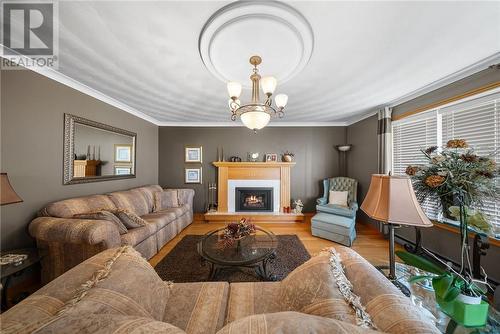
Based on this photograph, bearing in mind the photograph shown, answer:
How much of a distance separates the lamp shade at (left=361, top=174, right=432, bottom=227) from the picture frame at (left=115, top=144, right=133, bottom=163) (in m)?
4.18

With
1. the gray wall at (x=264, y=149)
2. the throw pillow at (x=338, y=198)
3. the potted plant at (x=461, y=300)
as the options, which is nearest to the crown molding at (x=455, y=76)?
the gray wall at (x=264, y=149)

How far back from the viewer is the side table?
1.49 metres

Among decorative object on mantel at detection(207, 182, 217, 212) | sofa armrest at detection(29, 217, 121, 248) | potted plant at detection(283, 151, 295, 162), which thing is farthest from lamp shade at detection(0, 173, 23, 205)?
potted plant at detection(283, 151, 295, 162)

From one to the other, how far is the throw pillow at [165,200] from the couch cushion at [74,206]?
34.1 inches

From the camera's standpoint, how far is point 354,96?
292cm

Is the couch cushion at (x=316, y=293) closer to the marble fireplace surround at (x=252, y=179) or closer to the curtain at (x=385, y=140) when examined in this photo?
the curtain at (x=385, y=140)

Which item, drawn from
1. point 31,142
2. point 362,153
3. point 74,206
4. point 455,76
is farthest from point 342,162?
point 31,142

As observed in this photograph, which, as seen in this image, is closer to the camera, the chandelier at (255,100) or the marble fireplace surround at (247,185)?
the chandelier at (255,100)

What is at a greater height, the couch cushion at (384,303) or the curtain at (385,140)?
the curtain at (385,140)

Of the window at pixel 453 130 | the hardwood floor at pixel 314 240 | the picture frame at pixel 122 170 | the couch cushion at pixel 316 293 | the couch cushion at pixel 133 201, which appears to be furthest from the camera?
the picture frame at pixel 122 170

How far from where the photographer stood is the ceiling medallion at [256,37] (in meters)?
1.34

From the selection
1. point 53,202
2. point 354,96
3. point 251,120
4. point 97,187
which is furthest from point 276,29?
point 97,187

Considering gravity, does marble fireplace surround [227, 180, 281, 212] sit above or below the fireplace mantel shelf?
below

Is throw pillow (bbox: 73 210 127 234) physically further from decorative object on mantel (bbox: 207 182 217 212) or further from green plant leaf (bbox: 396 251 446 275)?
green plant leaf (bbox: 396 251 446 275)
